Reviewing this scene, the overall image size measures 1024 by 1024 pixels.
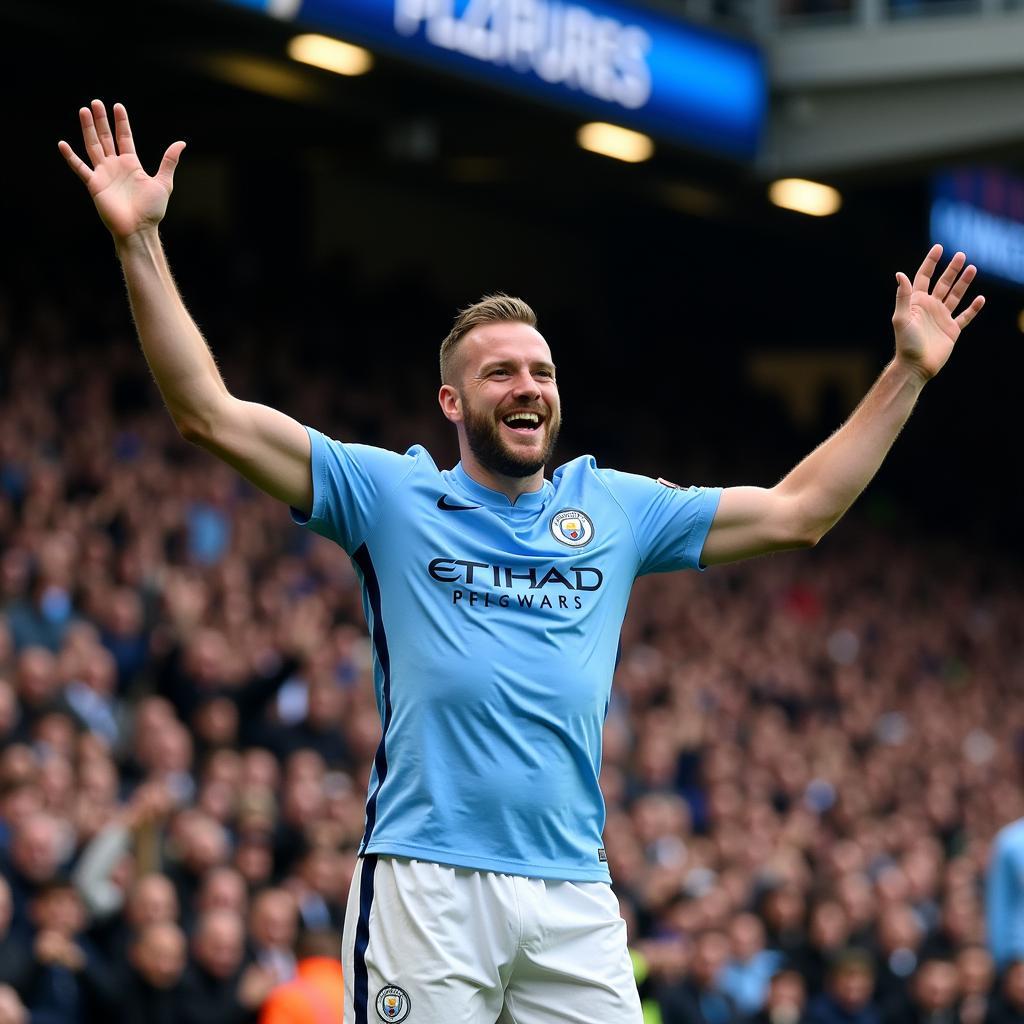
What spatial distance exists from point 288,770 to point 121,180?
23.4 ft

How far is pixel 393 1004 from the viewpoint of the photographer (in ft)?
12.9

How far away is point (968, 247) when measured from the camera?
1769 centimetres

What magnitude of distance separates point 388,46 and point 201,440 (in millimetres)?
9941

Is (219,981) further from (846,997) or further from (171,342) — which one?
(171,342)

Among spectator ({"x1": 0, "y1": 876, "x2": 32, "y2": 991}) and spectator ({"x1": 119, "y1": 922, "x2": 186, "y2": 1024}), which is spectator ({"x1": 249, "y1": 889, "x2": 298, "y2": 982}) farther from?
spectator ({"x1": 0, "y1": 876, "x2": 32, "y2": 991})

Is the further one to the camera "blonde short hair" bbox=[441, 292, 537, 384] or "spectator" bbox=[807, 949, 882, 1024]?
"spectator" bbox=[807, 949, 882, 1024]

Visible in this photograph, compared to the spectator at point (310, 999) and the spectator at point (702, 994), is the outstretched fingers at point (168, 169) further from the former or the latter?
the spectator at point (702, 994)

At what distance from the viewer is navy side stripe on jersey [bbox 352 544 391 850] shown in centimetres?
409

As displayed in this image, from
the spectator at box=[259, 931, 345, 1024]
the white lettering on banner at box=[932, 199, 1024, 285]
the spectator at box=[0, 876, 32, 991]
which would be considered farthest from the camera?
the white lettering on banner at box=[932, 199, 1024, 285]

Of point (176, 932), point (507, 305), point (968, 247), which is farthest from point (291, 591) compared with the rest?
point (507, 305)

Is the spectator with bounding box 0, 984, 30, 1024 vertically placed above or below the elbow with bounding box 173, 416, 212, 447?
below

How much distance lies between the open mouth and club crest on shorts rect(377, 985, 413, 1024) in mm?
1127

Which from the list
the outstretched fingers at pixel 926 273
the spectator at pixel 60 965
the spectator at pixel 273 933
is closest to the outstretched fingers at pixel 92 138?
the outstretched fingers at pixel 926 273

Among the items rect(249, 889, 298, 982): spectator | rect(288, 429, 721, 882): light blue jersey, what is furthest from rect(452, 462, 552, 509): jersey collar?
rect(249, 889, 298, 982): spectator
